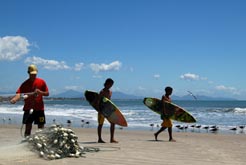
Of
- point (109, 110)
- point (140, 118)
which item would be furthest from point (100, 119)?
point (140, 118)

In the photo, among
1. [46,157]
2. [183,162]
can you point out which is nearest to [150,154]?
[183,162]

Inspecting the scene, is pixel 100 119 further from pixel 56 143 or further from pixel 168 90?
pixel 56 143

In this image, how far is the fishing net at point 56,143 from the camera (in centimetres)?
652

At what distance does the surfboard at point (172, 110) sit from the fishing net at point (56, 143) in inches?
187

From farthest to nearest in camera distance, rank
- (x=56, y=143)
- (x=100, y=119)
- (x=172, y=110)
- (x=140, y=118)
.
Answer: (x=140, y=118), (x=172, y=110), (x=100, y=119), (x=56, y=143)

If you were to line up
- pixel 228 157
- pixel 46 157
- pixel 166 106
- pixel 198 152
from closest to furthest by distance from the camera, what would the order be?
pixel 46 157, pixel 228 157, pixel 198 152, pixel 166 106

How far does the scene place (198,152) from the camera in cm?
791

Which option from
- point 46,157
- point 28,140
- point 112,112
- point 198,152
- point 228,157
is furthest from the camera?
point 112,112

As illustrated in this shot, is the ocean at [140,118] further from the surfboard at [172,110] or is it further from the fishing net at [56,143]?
the fishing net at [56,143]

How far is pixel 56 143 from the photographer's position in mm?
6621

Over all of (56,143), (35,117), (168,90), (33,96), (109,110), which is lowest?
(56,143)

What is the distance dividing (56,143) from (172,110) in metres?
5.75

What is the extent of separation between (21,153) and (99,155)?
4.43 ft

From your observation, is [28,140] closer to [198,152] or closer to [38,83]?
[38,83]
